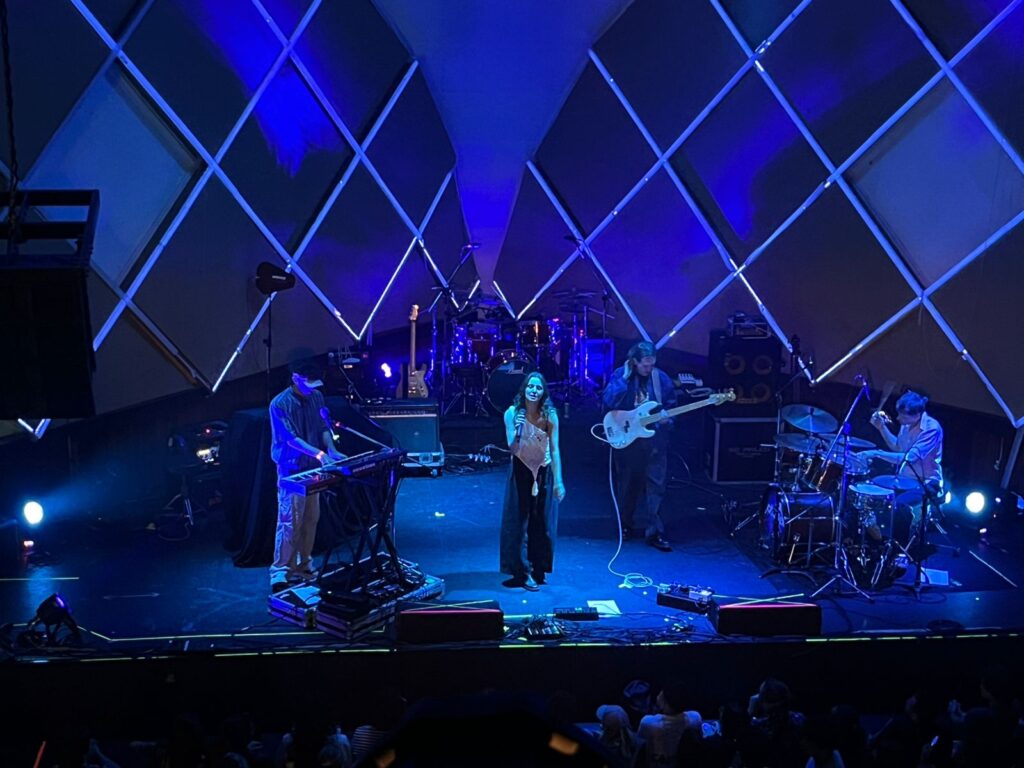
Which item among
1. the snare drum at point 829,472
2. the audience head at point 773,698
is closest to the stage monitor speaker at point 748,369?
the snare drum at point 829,472

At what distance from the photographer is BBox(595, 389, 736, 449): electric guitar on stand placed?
785 cm

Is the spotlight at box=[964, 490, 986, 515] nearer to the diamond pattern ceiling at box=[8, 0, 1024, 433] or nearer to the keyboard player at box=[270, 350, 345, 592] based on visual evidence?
the diamond pattern ceiling at box=[8, 0, 1024, 433]

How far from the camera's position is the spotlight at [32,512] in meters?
7.40

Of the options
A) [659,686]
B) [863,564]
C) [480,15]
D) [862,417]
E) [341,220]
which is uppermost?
[480,15]

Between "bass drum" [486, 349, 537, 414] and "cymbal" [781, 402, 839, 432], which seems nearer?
"cymbal" [781, 402, 839, 432]

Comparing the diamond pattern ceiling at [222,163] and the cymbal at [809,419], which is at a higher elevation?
the diamond pattern ceiling at [222,163]

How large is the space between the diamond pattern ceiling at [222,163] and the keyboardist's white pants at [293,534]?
2.11 metres

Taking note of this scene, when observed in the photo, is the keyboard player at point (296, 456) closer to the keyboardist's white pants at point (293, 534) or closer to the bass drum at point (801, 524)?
the keyboardist's white pants at point (293, 534)

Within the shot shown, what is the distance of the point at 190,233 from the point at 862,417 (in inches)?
280

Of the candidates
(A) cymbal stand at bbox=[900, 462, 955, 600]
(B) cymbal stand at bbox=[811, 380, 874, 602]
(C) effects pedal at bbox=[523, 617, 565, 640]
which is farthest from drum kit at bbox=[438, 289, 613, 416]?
(C) effects pedal at bbox=[523, 617, 565, 640]

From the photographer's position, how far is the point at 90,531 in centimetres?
807

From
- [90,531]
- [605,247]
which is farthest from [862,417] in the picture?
[90,531]

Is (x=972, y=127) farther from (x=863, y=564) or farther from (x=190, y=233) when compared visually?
(x=190, y=233)

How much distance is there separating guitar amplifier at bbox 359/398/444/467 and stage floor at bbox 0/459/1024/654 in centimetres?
131
